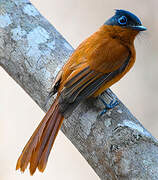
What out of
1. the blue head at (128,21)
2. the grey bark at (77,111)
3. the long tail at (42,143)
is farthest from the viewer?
the blue head at (128,21)

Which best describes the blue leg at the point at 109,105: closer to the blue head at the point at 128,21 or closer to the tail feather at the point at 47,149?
the tail feather at the point at 47,149

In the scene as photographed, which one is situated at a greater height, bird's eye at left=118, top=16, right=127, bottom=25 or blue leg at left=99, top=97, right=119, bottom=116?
bird's eye at left=118, top=16, right=127, bottom=25

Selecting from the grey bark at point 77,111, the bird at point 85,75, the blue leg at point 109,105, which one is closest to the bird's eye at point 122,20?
the bird at point 85,75

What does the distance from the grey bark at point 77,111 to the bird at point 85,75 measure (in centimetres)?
9

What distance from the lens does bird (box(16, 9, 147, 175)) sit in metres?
2.63

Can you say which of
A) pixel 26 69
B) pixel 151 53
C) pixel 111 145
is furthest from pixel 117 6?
pixel 111 145

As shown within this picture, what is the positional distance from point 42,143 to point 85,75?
610 millimetres

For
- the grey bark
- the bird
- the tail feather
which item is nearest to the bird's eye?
the bird

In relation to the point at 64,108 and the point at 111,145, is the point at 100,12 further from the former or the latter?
the point at 111,145

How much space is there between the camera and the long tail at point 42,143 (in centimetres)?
257

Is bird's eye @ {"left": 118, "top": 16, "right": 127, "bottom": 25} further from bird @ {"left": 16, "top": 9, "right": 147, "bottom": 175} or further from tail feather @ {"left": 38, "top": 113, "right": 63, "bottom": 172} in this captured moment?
tail feather @ {"left": 38, "top": 113, "right": 63, "bottom": 172}

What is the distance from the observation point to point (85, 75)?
9.36 ft

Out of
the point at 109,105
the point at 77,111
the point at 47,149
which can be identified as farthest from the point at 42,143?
the point at 109,105

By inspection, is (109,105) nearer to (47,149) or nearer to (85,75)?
(85,75)
